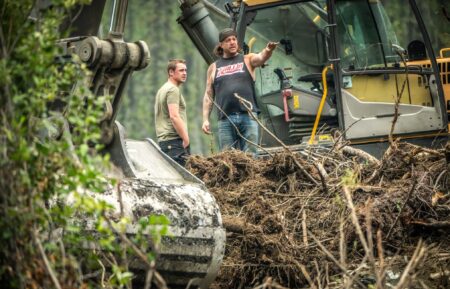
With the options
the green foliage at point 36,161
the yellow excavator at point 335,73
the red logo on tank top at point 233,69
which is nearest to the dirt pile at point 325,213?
the red logo on tank top at point 233,69

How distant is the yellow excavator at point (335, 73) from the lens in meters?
13.8

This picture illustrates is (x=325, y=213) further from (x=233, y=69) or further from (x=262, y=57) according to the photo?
(x=233, y=69)

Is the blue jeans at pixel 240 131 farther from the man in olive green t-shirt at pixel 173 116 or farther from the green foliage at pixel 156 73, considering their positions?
the green foliage at pixel 156 73

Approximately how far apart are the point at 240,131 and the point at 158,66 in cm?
2132

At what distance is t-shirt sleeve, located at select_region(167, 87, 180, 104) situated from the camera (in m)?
12.2

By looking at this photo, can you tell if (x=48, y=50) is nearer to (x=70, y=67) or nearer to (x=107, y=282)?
(x=70, y=67)

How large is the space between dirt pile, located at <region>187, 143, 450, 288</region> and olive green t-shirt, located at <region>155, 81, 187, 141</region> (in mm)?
1652

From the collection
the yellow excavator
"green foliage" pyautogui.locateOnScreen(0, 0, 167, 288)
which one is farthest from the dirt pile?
the yellow excavator

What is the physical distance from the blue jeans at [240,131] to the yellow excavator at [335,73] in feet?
4.98

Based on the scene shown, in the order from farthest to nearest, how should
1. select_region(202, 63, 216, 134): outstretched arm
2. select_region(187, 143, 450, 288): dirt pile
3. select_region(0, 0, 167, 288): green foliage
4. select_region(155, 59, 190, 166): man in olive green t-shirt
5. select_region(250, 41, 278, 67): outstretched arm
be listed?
select_region(202, 63, 216, 134): outstretched arm < select_region(155, 59, 190, 166): man in olive green t-shirt < select_region(250, 41, 278, 67): outstretched arm < select_region(187, 143, 450, 288): dirt pile < select_region(0, 0, 167, 288): green foliage

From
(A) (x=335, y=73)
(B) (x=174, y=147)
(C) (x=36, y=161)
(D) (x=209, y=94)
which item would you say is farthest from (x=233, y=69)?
(C) (x=36, y=161)

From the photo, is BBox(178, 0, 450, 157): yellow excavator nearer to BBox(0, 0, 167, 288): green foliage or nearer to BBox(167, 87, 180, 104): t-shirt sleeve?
BBox(167, 87, 180, 104): t-shirt sleeve

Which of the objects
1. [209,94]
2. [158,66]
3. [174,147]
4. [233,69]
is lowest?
[174,147]

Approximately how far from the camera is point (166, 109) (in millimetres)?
12367
